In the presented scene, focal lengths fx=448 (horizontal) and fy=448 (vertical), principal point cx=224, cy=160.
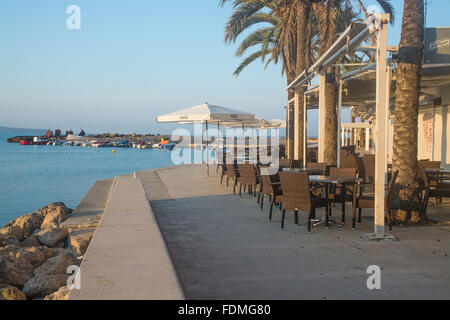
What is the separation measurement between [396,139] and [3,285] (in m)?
5.61

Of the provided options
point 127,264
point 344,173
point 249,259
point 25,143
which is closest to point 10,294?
point 127,264

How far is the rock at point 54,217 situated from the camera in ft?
32.6

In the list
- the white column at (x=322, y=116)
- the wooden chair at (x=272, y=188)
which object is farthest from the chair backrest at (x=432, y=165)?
the wooden chair at (x=272, y=188)

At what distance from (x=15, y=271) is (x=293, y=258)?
10.9 ft

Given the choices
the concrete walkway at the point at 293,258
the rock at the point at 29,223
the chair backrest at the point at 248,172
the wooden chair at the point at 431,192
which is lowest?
the rock at the point at 29,223

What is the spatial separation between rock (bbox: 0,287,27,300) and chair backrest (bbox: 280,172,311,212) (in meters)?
3.55

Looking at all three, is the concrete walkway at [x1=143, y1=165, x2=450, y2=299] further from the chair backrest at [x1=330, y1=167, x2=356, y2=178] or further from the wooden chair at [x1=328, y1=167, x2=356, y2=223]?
the chair backrest at [x1=330, y1=167, x2=356, y2=178]

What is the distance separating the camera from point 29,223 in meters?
10.4

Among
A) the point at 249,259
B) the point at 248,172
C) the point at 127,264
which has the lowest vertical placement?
the point at 249,259

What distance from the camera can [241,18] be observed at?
665 inches

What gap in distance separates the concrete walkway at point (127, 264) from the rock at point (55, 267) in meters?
0.62

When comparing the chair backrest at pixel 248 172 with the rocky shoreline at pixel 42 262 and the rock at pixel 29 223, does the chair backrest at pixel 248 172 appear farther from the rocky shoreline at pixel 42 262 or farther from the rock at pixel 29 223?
the rock at pixel 29 223

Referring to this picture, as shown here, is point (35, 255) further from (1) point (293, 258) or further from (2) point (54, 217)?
(2) point (54, 217)
